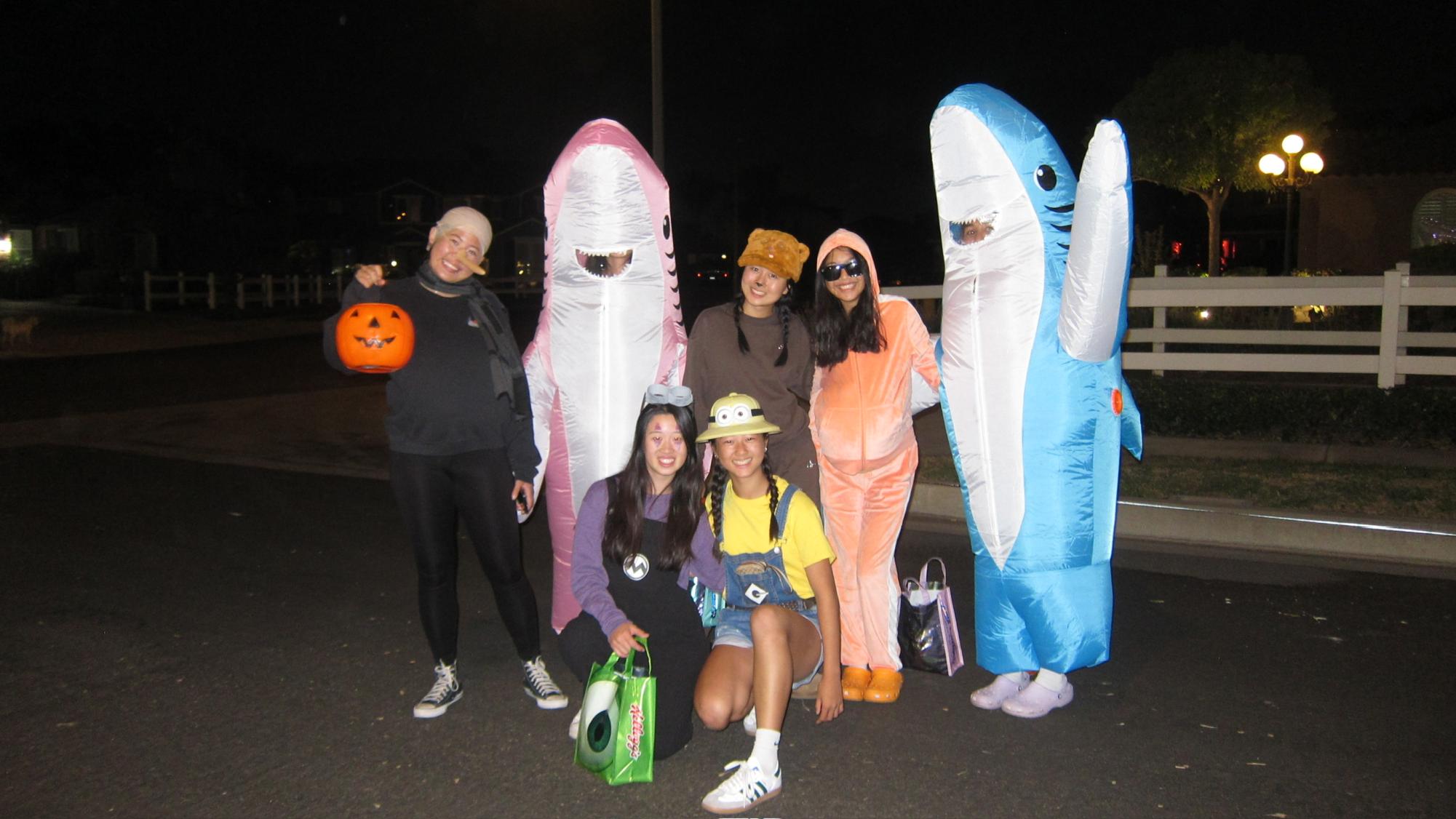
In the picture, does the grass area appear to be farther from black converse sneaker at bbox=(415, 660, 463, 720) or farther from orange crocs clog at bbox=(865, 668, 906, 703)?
black converse sneaker at bbox=(415, 660, 463, 720)

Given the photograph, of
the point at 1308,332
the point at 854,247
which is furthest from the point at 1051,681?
the point at 1308,332

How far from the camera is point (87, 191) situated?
5678cm

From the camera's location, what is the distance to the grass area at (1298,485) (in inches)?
264

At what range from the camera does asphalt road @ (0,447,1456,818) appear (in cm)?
348

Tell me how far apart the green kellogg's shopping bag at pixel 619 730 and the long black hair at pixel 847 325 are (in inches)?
55.1

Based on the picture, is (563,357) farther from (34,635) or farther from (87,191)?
(87,191)

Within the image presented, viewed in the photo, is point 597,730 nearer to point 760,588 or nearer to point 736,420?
point 760,588

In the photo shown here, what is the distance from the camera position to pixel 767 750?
3.47 metres

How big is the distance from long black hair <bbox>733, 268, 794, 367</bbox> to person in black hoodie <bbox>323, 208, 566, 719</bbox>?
82cm

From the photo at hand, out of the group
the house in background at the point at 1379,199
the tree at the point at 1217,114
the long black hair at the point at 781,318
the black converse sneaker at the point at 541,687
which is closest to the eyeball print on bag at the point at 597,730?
the black converse sneaker at the point at 541,687

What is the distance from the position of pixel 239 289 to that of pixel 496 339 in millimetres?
31724

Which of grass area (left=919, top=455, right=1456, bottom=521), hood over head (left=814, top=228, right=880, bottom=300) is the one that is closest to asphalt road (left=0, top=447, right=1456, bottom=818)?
grass area (left=919, top=455, right=1456, bottom=521)

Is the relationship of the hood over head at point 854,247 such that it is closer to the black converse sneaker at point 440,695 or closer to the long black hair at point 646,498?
the long black hair at point 646,498

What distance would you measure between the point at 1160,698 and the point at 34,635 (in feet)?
15.5
